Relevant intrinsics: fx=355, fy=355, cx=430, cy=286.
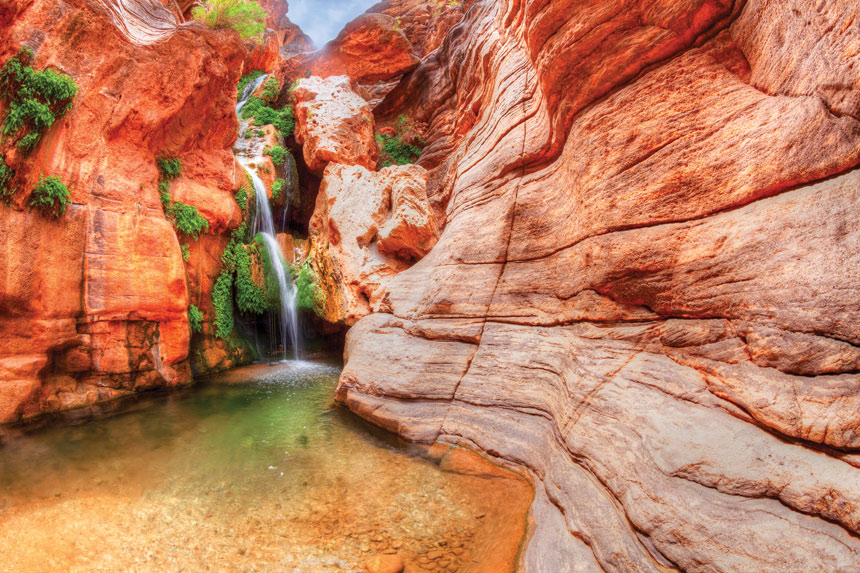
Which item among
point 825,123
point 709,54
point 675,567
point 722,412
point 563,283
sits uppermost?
point 709,54

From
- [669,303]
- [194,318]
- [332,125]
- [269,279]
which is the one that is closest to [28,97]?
[194,318]

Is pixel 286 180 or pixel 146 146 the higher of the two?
pixel 286 180

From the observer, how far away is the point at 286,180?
1273 centimetres

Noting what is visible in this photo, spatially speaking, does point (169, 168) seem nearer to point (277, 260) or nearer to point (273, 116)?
point (277, 260)

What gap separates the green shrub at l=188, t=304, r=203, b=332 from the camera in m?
8.33

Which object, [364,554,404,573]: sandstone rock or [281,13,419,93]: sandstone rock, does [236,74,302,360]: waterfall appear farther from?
[364,554,404,573]: sandstone rock

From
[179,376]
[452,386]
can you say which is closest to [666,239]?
[452,386]

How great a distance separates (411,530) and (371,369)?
10.9 ft

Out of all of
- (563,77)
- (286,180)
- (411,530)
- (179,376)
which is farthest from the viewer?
(286,180)

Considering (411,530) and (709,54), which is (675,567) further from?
(709,54)

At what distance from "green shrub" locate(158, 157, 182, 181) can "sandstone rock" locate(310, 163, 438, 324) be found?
354cm

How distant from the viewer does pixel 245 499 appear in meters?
3.64

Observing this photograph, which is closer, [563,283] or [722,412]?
[722,412]

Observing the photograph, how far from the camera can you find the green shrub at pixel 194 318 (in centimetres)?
833
